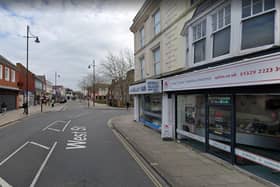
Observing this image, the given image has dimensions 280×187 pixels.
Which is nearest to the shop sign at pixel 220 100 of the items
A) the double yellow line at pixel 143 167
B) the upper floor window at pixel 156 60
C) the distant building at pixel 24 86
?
the double yellow line at pixel 143 167

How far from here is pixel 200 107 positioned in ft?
26.2

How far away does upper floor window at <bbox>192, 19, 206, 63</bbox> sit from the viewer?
7714 millimetres

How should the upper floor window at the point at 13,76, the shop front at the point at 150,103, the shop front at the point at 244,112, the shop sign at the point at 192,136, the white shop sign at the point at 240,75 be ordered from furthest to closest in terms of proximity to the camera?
1. the upper floor window at the point at 13,76
2. the shop front at the point at 150,103
3. the shop sign at the point at 192,136
4. the shop front at the point at 244,112
5. the white shop sign at the point at 240,75

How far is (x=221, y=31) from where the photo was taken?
6715 mm

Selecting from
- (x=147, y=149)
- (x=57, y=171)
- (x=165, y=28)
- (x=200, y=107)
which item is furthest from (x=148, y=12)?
(x=57, y=171)

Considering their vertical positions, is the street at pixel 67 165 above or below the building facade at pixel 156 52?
below

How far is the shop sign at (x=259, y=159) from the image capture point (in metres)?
4.64

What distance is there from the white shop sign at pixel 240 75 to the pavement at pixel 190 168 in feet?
7.93

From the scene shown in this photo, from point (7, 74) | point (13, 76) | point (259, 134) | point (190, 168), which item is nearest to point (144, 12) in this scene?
point (259, 134)

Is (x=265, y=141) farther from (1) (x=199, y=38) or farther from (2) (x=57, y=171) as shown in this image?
(2) (x=57, y=171)

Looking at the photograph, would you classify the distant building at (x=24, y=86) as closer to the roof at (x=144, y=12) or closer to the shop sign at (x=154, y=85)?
the roof at (x=144, y=12)

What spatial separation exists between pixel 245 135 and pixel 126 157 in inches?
156

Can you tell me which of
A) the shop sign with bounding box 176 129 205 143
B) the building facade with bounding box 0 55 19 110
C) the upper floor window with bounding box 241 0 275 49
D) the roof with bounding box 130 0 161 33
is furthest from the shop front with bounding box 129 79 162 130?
the building facade with bounding box 0 55 19 110

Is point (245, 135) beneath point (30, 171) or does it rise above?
above
